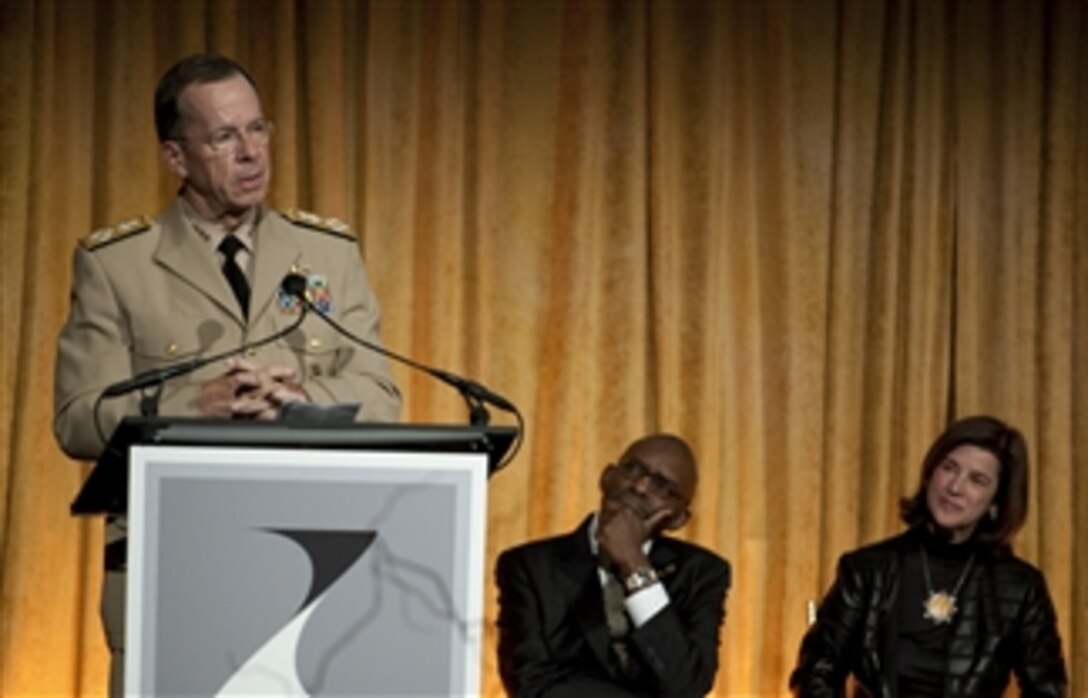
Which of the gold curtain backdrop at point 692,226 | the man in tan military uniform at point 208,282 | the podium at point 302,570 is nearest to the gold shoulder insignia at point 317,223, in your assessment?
the man in tan military uniform at point 208,282

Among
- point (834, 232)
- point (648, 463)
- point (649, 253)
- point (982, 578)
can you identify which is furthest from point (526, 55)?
point (982, 578)

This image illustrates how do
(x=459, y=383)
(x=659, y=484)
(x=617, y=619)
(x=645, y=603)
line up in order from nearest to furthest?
(x=459, y=383) → (x=645, y=603) → (x=617, y=619) → (x=659, y=484)

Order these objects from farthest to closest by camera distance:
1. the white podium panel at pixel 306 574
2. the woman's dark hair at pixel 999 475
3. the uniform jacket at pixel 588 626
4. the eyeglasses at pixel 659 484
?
the woman's dark hair at pixel 999 475, the eyeglasses at pixel 659 484, the uniform jacket at pixel 588 626, the white podium panel at pixel 306 574

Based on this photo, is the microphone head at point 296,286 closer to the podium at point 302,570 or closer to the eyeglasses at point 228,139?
the eyeglasses at point 228,139

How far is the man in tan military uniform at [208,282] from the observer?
3.07 metres

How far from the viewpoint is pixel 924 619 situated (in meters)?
5.20

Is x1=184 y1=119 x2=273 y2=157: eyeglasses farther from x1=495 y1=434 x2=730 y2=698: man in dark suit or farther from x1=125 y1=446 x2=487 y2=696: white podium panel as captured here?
x1=495 y1=434 x2=730 y2=698: man in dark suit

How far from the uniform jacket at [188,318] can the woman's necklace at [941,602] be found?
2.44 metres

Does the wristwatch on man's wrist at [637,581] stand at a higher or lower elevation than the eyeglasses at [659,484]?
lower

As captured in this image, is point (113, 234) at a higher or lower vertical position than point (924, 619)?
higher

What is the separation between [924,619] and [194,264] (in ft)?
8.79

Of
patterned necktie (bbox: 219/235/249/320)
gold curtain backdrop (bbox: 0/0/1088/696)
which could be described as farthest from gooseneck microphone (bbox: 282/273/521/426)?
gold curtain backdrop (bbox: 0/0/1088/696)

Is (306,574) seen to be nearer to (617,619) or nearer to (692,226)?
(617,619)

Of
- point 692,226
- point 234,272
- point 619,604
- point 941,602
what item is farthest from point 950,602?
point 234,272
